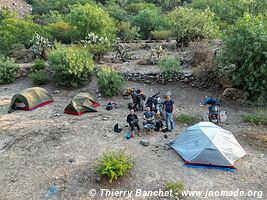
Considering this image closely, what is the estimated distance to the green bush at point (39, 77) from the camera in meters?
18.0

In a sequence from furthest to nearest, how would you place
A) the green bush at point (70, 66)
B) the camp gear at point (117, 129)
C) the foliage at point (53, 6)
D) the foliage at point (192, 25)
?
the foliage at point (53, 6), the foliage at point (192, 25), the green bush at point (70, 66), the camp gear at point (117, 129)

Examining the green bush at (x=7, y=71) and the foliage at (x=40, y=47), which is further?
the foliage at (x=40, y=47)

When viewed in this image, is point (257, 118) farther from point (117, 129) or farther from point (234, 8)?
point (234, 8)

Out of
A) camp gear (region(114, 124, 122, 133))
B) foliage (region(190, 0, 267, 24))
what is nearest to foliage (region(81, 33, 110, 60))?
camp gear (region(114, 124, 122, 133))

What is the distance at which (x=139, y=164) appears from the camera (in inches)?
371

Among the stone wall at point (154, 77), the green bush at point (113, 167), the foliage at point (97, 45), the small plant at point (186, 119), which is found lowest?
the small plant at point (186, 119)

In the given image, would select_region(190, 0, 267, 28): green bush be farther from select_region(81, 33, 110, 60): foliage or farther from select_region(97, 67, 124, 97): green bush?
select_region(97, 67, 124, 97): green bush

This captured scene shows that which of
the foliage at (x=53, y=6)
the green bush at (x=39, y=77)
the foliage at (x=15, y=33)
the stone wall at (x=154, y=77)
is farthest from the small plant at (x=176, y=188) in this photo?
the foliage at (x=53, y=6)

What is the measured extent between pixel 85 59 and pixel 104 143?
7832 mm

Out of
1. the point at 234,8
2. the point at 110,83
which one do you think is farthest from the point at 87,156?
the point at 234,8

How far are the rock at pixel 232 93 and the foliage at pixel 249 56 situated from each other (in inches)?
11.0

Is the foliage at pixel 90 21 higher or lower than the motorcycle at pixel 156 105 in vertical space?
higher

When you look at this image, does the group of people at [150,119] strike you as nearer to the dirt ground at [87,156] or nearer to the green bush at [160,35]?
the dirt ground at [87,156]

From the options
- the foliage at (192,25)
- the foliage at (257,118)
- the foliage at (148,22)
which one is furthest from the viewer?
the foliage at (148,22)
